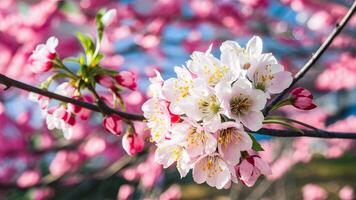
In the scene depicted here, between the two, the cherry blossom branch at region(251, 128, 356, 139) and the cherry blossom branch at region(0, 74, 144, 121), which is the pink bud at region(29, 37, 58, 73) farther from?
the cherry blossom branch at region(251, 128, 356, 139)

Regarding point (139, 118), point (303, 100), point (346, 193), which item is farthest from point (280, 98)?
point (346, 193)

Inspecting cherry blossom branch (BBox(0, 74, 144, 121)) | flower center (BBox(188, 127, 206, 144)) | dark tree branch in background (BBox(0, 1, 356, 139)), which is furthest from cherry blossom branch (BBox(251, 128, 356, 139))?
cherry blossom branch (BBox(0, 74, 144, 121))

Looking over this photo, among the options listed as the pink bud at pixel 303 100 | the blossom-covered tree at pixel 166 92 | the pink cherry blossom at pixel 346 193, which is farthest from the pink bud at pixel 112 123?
the pink cherry blossom at pixel 346 193

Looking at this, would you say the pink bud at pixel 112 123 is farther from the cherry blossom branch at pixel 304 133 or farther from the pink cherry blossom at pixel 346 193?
the pink cherry blossom at pixel 346 193

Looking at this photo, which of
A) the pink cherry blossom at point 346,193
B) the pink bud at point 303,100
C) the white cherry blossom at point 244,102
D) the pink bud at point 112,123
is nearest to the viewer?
the white cherry blossom at point 244,102

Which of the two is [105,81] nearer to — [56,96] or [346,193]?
[56,96]

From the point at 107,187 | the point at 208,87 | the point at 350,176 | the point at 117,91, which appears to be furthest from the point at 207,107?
the point at 350,176

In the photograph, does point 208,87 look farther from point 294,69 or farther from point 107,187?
point 107,187
